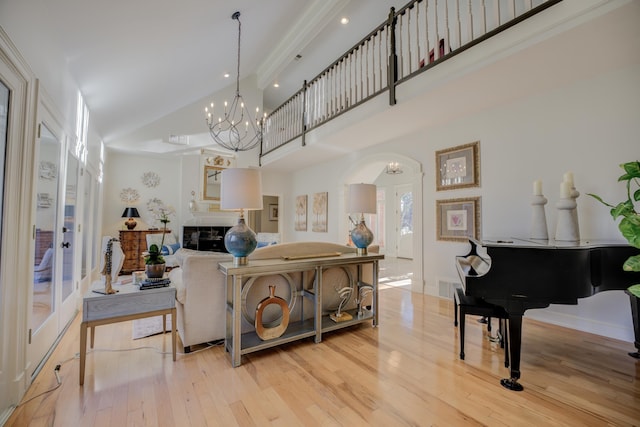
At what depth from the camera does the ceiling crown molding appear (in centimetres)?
470

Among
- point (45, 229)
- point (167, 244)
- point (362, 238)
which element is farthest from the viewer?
point (167, 244)

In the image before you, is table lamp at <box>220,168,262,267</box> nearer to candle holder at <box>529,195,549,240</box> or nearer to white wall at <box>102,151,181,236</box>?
candle holder at <box>529,195,549,240</box>

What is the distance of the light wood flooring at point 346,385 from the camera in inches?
62.6

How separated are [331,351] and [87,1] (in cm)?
345

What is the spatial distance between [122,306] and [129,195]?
5.71 meters

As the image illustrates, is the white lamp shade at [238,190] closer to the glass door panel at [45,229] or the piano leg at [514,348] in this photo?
the glass door panel at [45,229]

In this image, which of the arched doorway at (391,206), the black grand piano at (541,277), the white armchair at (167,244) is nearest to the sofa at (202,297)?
the black grand piano at (541,277)

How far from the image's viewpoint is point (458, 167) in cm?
408

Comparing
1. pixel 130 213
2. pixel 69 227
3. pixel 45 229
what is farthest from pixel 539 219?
pixel 130 213

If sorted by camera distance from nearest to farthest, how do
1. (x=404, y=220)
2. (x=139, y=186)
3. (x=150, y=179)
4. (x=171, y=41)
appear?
(x=171, y=41)
(x=139, y=186)
(x=150, y=179)
(x=404, y=220)

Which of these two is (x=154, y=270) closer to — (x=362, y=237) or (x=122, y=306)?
(x=122, y=306)

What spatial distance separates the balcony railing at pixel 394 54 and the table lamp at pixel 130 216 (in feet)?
11.1

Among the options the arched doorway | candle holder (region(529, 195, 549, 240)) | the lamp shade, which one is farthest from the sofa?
the lamp shade

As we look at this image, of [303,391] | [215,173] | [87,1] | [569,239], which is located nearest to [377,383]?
[303,391]
